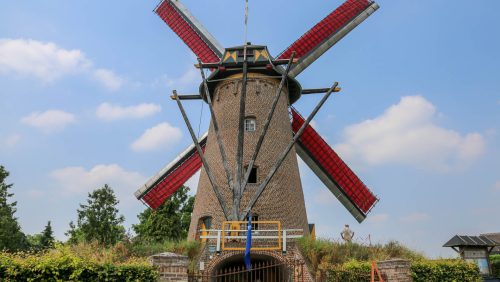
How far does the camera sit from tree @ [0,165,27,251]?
2235 cm

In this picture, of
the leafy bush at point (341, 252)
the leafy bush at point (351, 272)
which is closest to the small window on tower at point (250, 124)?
the leafy bush at point (341, 252)

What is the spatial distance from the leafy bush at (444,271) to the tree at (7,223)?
2060cm

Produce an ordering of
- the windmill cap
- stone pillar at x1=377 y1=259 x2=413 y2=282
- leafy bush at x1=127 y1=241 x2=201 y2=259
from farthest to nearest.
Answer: the windmill cap
leafy bush at x1=127 y1=241 x2=201 y2=259
stone pillar at x1=377 y1=259 x2=413 y2=282

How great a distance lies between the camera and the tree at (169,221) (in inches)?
1048

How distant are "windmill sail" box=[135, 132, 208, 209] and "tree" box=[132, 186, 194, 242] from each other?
21.1 feet

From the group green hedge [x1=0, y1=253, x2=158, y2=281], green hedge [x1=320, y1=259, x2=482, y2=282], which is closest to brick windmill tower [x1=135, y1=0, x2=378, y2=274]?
green hedge [x1=320, y1=259, x2=482, y2=282]

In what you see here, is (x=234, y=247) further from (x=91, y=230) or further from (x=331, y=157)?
(x=91, y=230)

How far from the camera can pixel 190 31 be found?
75.0ft

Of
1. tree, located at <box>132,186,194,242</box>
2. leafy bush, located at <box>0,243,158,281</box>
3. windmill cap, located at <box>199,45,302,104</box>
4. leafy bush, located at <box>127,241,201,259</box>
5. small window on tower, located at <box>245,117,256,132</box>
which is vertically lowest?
leafy bush, located at <box>0,243,158,281</box>

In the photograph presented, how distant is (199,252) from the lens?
14.3m

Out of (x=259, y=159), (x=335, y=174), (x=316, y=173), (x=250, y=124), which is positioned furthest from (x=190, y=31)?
(x=335, y=174)

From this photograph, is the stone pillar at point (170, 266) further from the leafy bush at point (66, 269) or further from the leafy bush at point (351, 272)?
the leafy bush at point (351, 272)

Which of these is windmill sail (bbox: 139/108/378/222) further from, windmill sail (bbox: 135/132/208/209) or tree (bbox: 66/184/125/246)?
tree (bbox: 66/184/125/246)

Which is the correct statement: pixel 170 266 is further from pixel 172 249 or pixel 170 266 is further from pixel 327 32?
pixel 327 32
